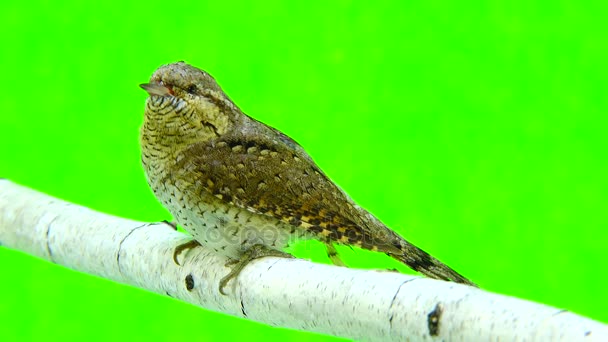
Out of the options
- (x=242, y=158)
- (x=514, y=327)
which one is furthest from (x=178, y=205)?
(x=514, y=327)

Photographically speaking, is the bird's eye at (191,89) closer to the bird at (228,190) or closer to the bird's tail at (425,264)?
the bird at (228,190)

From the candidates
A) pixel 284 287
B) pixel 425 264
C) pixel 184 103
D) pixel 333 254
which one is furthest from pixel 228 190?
pixel 425 264

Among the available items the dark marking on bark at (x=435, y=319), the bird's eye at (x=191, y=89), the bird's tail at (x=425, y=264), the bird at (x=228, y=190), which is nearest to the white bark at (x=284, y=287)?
the dark marking on bark at (x=435, y=319)

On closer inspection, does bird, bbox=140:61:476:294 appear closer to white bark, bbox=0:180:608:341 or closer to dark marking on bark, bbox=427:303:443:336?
white bark, bbox=0:180:608:341

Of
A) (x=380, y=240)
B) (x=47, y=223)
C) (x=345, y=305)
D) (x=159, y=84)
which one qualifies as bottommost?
(x=47, y=223)

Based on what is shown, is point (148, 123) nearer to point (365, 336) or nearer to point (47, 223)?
point (47, 223)

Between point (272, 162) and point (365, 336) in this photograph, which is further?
point (272, 162)
